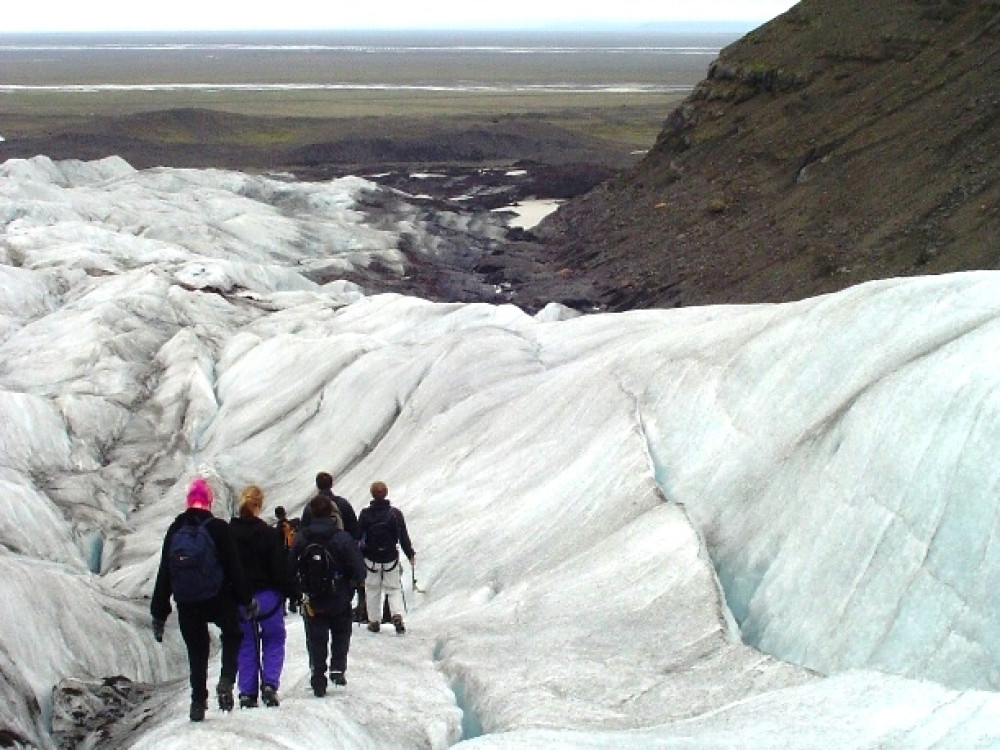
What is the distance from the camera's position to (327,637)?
8.95m

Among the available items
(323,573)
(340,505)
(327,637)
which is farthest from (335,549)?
(340,505)

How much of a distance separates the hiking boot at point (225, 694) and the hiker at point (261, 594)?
11 cm

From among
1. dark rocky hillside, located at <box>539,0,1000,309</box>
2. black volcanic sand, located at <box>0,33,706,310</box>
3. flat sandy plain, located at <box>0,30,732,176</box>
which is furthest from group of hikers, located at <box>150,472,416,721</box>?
flat sandy plain, located at <box>0,30,732,176</box>

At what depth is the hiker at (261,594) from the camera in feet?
26.7

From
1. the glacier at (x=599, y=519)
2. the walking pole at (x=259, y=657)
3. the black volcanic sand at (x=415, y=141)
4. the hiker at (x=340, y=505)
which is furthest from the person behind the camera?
the black volcanic sand at (x=415, y=141)

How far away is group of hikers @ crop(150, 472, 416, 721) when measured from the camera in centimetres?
785

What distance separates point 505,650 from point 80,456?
49.4 feet

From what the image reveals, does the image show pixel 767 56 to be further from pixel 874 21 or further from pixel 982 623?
pixel 982 623

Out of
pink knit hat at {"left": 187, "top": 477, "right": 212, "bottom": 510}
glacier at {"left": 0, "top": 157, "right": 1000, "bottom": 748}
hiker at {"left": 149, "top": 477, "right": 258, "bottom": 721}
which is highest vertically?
pink knit hat at {"left": 187, "top": 477, "right": 212, "bottom": 510}

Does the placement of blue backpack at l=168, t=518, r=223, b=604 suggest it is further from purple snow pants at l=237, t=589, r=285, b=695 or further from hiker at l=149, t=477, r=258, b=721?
purple snow pants at l=237, t=589, r=285, b=695

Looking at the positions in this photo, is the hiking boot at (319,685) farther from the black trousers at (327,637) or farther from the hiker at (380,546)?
the hiker at (380,546)

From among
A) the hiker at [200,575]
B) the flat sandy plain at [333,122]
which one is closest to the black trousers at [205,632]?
the hiker at [200,575]

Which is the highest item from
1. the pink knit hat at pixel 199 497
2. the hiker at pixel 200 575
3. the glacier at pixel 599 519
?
the pink knit hat at pixel 199 497

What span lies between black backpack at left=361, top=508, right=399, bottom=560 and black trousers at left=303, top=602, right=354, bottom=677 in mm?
1699
